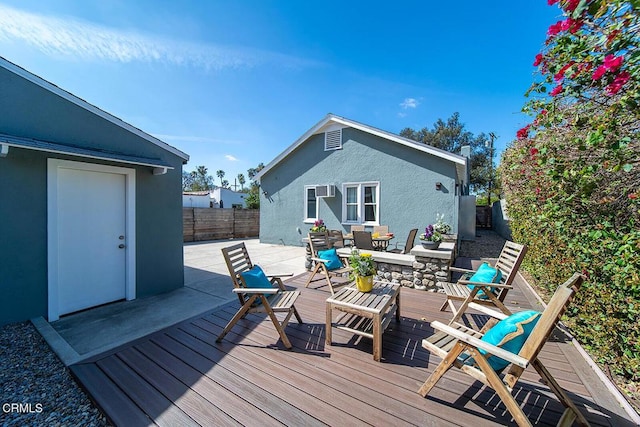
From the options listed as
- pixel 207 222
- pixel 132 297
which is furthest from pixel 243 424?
pixel 207 222

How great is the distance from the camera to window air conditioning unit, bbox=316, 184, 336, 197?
1016cm

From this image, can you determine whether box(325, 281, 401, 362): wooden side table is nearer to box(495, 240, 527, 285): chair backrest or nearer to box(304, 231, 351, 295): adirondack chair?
box(304, 231, 351, 295): adirondack chair

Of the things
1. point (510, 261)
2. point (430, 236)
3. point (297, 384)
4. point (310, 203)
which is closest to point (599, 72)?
point (510, 261)

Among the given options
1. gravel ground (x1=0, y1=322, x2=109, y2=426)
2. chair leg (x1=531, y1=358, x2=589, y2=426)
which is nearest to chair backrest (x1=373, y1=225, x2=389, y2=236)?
chair leg (x1=531, y1=358, x2=589, y2=426)

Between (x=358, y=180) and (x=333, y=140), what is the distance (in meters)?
2.14

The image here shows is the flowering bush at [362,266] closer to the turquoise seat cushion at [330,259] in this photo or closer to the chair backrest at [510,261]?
the turquoise seat cushion at [330,259]

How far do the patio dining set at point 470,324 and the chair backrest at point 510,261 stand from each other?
1 centimetres

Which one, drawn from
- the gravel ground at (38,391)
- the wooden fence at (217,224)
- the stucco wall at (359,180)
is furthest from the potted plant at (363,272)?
the wooden fence at (217,224)

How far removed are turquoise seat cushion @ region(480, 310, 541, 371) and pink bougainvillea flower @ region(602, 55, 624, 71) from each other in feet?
6.05

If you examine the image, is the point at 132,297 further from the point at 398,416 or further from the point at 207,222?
the point at 207,222

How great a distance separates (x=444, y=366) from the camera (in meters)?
2.10

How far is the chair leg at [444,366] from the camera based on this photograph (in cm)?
201

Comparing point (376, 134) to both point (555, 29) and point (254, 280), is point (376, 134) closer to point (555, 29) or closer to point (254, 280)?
point (555, 29)

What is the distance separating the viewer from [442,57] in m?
8.77
